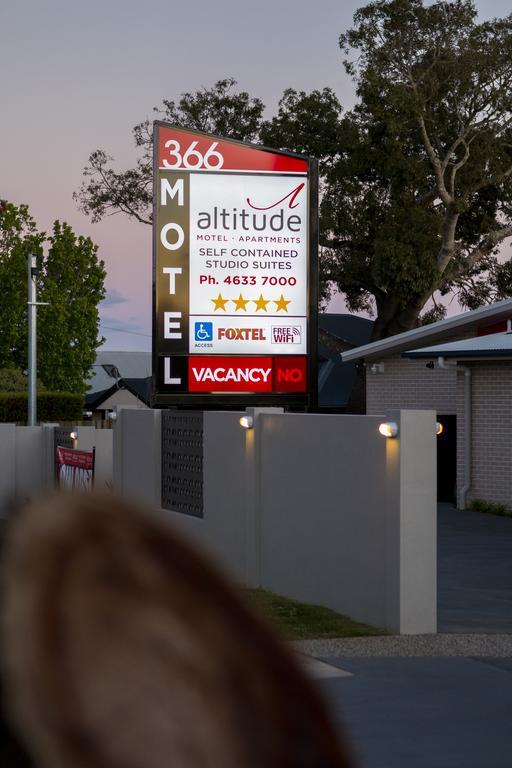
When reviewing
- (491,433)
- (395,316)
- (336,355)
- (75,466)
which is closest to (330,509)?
(75,466)

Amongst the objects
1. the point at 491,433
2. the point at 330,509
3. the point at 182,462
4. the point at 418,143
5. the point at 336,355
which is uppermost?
the point at 418,143

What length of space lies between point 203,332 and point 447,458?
39.3ft

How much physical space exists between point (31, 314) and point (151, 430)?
15636 mm

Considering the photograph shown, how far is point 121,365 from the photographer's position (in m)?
91.4

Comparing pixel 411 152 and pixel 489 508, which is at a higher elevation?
pixel 411 152

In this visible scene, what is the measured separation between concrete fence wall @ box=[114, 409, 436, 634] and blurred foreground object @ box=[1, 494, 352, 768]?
10.5 metres

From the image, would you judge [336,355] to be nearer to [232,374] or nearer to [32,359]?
[32,359]

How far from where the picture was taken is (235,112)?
49.9 m

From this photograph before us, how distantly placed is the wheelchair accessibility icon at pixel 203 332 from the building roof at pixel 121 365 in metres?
66.7

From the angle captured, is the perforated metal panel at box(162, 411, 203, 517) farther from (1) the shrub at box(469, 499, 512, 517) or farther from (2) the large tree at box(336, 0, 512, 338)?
(2) the large tree at box(336, 0, 512, 338)

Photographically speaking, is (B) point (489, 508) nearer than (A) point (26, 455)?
Yes

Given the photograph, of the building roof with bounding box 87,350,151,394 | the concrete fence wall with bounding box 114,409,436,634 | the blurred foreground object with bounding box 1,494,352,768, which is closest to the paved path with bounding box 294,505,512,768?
the concrete fence wall with bounding box 114,409,436,634

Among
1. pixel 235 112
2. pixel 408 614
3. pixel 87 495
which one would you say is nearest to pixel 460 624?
pixel 408 614

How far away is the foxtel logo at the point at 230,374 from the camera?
1825 centimetres
